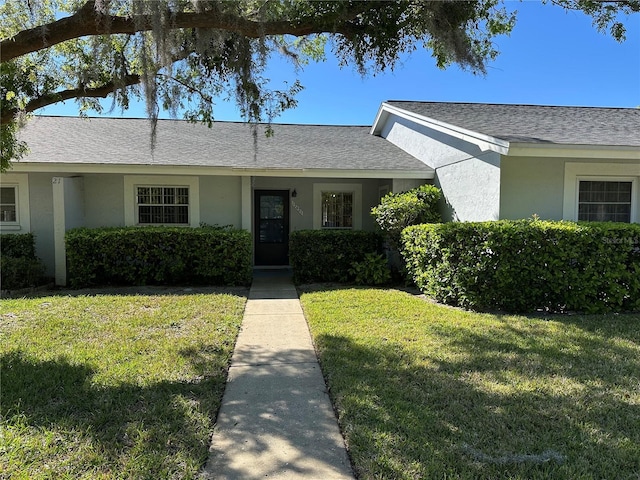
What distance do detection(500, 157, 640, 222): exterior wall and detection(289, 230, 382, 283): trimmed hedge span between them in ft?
9.99

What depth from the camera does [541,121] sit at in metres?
9.19

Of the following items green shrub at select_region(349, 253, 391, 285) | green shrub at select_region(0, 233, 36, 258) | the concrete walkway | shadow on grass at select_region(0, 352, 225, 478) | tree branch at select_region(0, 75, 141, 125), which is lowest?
the concrete walkway

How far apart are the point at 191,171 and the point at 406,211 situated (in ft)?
15.8

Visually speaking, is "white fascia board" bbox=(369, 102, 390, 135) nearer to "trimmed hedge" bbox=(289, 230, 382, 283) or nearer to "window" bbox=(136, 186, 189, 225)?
"trimmed hedge" bbox=(289, 230, 382, 283)

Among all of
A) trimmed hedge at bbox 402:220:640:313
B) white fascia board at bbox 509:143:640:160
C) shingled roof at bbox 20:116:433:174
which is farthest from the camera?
shingled roof at bbox 20:116:433:174

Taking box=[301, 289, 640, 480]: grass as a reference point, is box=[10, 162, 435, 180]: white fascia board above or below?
above

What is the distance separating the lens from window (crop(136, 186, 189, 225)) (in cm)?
994

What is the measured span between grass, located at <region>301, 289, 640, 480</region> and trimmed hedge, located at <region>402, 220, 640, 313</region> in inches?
14.7

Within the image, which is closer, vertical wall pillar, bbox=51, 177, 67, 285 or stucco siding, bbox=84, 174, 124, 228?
vertical wall pillar, bbox=51, 177, 67, 285

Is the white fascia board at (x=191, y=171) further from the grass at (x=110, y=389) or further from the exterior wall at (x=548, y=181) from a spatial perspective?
the grass at (x=110, y=389)

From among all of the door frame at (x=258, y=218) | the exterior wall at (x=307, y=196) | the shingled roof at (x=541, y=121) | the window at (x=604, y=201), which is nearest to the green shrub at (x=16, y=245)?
the door frame at (x=258, y=218)

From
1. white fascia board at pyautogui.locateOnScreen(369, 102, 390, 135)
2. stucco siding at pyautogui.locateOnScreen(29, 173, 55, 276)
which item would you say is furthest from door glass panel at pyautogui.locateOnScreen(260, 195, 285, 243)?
stucco siding at pyautogui.locateOnScreen(29, 173, 55, 276)

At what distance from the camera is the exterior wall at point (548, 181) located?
7.57m

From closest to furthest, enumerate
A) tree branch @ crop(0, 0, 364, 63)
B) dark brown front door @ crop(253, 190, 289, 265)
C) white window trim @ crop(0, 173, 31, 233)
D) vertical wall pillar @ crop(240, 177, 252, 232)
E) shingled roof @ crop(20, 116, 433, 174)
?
tree branch @ crop(0, 0, 364, 63) → white window trim @ crop(0, 173, 31, 233) → shingled roof @ crop(20, 116, 433, 174) → vertical wall pillar @ crop(240, 177, 252, 232) → dark brown front door @ crop(253, 190, 289, 265)
